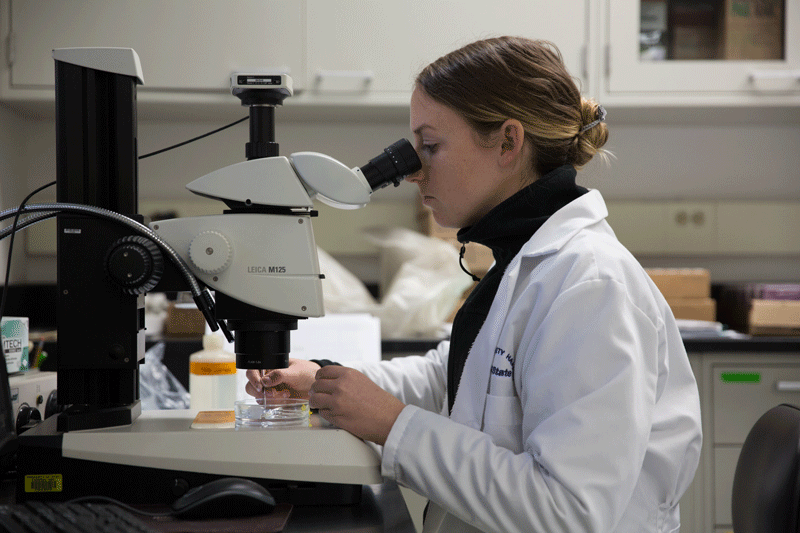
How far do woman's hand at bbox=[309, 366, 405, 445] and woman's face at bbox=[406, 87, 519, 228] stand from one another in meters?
0.34

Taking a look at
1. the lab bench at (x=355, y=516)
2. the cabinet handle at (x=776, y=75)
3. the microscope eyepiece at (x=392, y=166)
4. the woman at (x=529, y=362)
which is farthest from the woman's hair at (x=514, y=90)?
the cabinet handle at (x=776, y=75)

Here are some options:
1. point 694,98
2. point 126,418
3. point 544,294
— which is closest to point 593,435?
point 544,294

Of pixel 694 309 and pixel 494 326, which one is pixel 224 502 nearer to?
pixel 494 326

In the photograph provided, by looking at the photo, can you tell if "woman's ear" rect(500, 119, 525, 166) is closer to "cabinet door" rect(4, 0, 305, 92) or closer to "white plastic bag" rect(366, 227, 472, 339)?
"white plastic bag" rect(366, 227, 472, 339)

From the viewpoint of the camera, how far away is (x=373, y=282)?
253 centimetres

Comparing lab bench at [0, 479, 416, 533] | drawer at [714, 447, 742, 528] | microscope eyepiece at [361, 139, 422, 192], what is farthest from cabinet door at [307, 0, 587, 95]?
lab bench at [0, 479, 416, 533]

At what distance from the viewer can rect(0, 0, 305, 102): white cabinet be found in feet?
6.97

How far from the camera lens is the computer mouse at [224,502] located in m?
0.68

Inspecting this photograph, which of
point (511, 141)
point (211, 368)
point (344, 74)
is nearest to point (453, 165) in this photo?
point (511, 141)

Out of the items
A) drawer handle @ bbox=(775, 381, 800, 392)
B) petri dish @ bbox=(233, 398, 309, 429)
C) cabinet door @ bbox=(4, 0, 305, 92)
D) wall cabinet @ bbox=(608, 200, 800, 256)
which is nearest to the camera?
petri dish @ bbox=(233, 398, 309, 429)

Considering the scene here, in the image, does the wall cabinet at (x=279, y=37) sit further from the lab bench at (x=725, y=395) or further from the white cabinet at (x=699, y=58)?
the lab bench at (x=725, y=395)

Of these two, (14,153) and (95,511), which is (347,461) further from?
(14,153)

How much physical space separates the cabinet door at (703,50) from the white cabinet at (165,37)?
40.5 inches

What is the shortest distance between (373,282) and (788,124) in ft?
5.41
